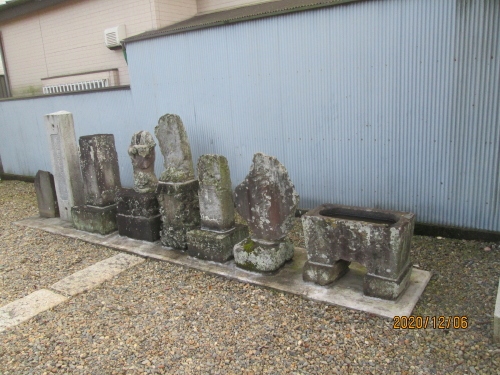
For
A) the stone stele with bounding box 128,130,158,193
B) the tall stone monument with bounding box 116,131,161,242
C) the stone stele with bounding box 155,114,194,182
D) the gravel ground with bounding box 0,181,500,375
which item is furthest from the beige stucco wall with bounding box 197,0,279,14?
the gravel ground with bounding box 0,181,500,375

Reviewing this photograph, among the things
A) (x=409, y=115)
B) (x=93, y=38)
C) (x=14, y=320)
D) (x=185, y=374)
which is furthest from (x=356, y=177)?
(x=93, y=38)

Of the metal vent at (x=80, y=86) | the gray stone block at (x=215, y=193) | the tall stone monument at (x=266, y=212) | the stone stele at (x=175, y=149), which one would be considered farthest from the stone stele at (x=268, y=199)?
the metal vent at (x=80, y=86)

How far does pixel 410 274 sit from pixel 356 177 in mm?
2009

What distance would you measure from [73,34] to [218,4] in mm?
4212

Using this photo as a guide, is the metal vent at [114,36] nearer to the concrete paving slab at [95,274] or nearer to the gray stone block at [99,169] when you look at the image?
the gray stone block at [99,169]

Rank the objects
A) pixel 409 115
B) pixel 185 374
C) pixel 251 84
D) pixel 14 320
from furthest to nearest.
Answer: pixel 251 84 < pixel 409 115 < pixel 14 320 < pixel 185 374

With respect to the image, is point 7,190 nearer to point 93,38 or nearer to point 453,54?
point 93,38

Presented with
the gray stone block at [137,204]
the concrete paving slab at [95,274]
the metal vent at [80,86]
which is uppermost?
the metal vent at [80,86]

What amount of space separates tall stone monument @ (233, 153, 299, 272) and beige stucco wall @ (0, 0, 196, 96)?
5.86 m

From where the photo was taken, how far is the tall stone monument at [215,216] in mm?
4992

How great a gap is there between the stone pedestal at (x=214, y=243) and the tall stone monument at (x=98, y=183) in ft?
6.44

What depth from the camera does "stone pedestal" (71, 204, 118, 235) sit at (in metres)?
6.39

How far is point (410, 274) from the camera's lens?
4172 mm

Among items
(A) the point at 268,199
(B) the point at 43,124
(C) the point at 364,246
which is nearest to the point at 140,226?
(A) the point at 268,199
